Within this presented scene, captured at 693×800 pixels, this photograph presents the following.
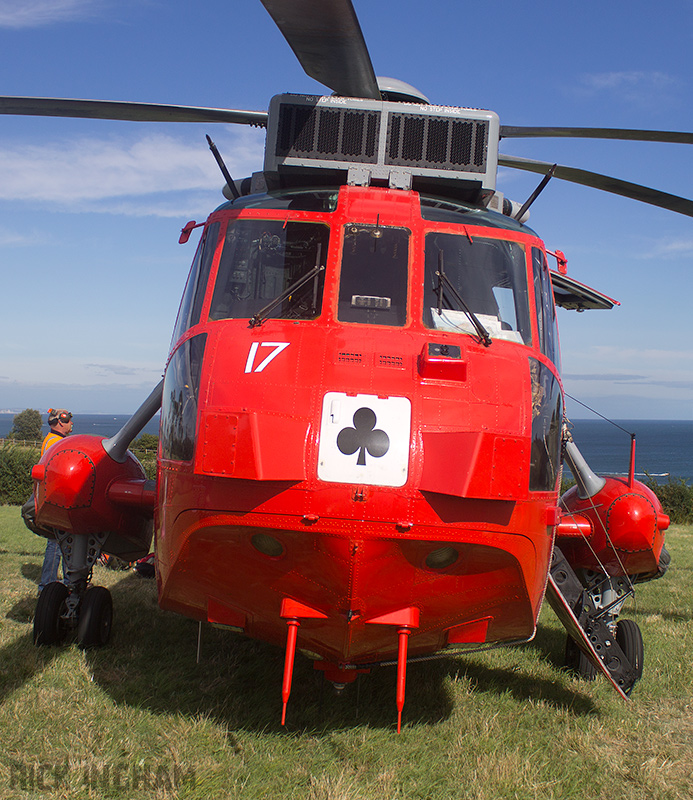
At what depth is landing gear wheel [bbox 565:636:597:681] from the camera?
19.5 ft

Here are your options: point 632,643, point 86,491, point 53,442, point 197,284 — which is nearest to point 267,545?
point 197,284

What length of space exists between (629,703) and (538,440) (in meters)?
2.86

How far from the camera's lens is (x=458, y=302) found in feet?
13.7

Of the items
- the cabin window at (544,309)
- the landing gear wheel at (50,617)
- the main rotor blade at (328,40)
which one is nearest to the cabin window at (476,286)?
the cabin window at (544,309)

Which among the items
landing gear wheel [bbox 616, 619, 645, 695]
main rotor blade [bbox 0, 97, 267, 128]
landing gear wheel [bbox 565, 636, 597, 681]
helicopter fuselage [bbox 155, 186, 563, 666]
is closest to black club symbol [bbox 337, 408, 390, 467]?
helicopter fuselage [bbox 155, 186, 563, 666]

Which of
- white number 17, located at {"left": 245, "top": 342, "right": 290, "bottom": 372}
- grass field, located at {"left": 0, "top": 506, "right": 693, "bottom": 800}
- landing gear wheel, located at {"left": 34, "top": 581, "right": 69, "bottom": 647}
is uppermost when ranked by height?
white number 17, located at {"left": 245, "top": 342, "right": 290, "bottom": 372}

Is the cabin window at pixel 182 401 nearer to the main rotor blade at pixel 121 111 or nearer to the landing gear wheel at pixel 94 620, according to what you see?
the main rotor blade at pixel 121 111

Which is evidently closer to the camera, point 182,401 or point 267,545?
point 267,545

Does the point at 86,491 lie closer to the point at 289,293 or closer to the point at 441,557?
the point at 289,293

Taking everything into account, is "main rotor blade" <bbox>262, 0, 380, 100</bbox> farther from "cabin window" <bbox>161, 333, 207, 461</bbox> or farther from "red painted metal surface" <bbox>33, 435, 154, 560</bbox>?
"red painted metal surface" <bbox>33, 435, 154, 560</bbox>

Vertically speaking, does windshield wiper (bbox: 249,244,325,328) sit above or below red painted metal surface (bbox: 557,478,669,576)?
above

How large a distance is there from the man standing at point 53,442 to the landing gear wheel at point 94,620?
1.39 meters

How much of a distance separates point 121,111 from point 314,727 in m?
4.43

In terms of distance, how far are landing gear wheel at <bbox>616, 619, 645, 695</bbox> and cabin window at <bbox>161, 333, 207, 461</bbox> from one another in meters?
4.10
